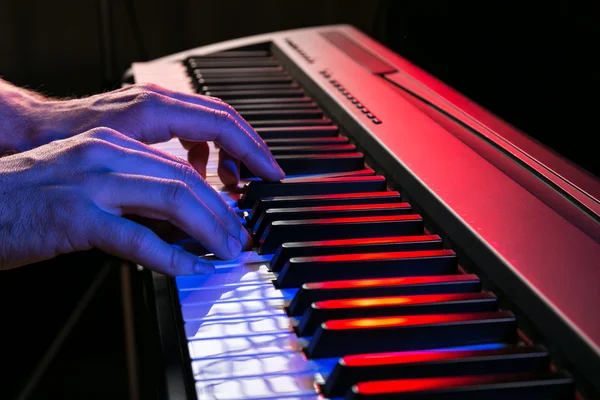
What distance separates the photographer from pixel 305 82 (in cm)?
138

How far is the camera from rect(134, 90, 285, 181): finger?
96cm

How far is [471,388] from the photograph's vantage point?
1.77 ft

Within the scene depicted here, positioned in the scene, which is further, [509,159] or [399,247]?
[509,159]

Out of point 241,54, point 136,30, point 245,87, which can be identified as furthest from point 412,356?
point 136,30

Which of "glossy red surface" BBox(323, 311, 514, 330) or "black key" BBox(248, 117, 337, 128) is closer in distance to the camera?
"glossy red surface" BBox(323, 311, 514, 330)

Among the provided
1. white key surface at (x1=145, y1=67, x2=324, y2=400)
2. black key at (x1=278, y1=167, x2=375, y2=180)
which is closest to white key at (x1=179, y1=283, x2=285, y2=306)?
white key surface at (x1=145, y1=67, x2=324, y2=400)

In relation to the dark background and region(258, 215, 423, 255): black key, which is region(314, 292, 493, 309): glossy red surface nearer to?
region(258, 215, 423, 255): black key

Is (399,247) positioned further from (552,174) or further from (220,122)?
(220,122)

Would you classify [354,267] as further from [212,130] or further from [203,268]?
[212,130]

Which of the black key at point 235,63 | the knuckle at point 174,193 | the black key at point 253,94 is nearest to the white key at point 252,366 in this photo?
the knuckle at point 174,193

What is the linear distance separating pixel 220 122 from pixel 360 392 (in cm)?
54

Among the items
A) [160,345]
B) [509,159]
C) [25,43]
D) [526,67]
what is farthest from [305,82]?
[25,43]

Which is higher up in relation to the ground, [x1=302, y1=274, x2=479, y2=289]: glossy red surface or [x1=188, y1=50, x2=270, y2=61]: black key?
[x1=188, y1=50, x2=270, y2=61]: black key

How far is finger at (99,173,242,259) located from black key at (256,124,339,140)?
39cm
